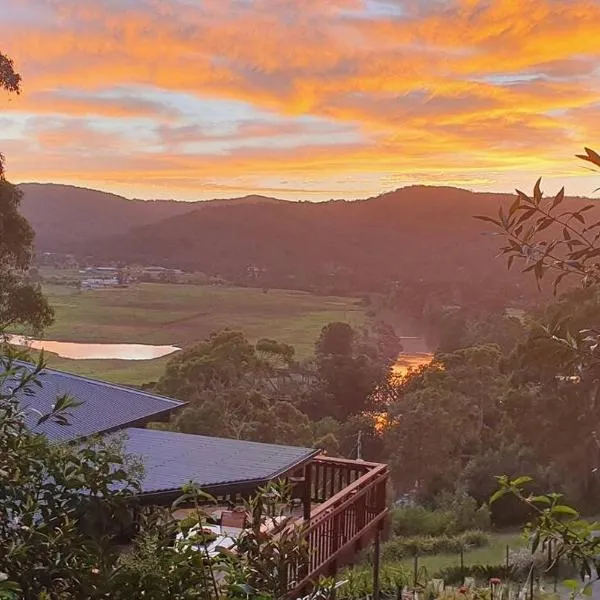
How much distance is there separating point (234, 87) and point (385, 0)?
4648 millimetres

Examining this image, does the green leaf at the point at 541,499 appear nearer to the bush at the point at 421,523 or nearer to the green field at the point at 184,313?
the bush at the point at 421,523

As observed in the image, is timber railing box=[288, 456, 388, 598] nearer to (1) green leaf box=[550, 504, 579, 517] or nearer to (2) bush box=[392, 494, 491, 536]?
(1) green leaf box=[550, 504, 579, 517]

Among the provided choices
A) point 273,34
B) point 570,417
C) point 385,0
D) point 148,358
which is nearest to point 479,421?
point 570,417

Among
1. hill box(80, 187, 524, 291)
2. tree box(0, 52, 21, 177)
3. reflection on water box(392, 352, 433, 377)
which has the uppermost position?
tree box(0, 52, 21, 177)

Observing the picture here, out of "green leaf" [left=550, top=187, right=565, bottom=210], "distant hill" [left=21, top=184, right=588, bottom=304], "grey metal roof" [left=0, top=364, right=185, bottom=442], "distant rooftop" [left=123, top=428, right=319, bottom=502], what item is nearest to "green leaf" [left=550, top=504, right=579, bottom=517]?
"green leaf" [left=550, top=187, right=565, bottom=210]

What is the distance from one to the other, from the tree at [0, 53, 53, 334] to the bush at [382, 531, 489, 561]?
21.0 ft

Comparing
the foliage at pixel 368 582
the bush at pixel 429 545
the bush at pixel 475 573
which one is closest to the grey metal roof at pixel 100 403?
the foliage at pixel 368 582

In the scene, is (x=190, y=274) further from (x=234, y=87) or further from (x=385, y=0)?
(x=385, y=0)

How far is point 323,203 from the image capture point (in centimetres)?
3089

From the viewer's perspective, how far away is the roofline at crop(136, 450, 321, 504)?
4.38 m

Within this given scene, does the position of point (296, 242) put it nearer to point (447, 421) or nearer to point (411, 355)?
point (411, 355)

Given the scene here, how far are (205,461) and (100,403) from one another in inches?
38.9

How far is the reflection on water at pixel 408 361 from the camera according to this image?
24109 millimetres

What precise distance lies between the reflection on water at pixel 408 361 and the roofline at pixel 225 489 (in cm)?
1795
